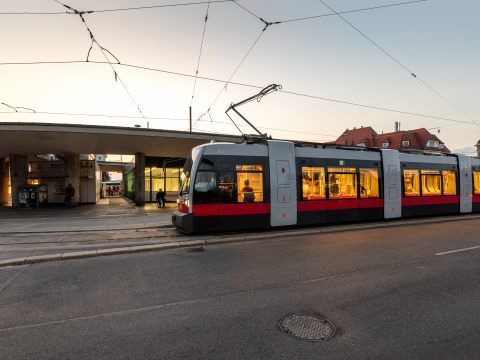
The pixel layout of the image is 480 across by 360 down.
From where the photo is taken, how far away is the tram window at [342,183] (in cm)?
1237

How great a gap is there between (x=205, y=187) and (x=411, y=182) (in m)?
9.86

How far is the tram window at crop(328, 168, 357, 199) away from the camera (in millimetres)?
12367

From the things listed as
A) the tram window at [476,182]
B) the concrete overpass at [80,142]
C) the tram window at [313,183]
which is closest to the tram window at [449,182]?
the tram window at [476,182]

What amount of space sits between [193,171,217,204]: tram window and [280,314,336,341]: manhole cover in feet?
20.9

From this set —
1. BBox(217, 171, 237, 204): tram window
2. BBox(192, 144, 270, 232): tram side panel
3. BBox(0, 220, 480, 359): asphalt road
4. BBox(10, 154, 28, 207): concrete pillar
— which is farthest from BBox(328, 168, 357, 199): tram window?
BBox(10, 154, 28, 207): concrete pillar

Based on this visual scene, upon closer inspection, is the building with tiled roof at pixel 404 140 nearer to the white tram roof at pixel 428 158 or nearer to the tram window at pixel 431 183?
the white tram roof at pixel 428 158

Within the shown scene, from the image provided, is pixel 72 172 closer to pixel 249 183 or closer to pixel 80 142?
pixel 80 142

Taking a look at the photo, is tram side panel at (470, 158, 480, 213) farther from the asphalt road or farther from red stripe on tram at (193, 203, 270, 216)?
red stripe on tram at (193, 203, 270, 216)

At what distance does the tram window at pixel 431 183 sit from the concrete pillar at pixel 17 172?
96.1 feet

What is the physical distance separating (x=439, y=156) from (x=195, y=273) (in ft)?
48.0

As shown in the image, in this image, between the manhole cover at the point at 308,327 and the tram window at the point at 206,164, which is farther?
the tram window at the point at 206,164

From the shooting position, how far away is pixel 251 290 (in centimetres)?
530

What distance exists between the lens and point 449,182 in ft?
52.0

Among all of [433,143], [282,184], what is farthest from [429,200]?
[433,143]
